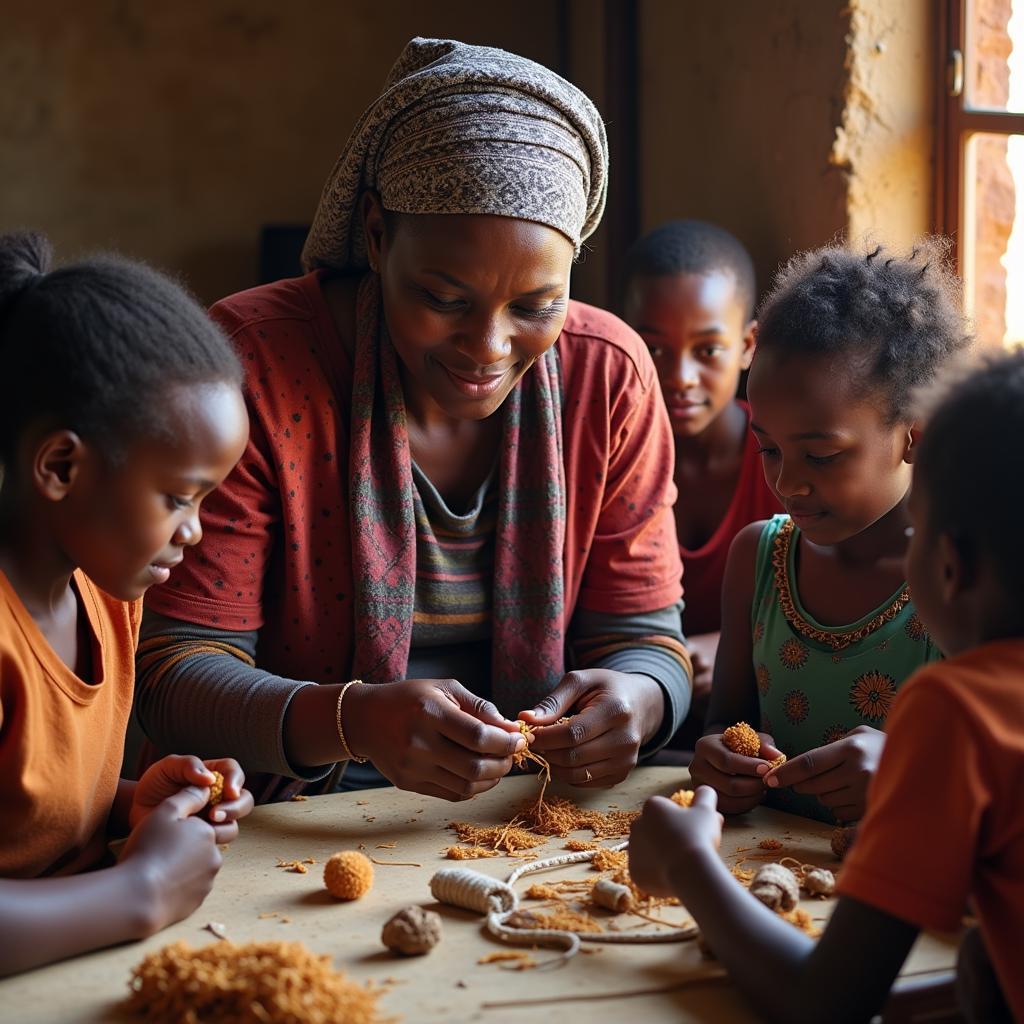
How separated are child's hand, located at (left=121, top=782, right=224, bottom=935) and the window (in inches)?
83.5

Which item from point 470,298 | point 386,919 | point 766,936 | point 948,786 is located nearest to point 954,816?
point 948,786

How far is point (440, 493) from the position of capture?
2312 millimetres

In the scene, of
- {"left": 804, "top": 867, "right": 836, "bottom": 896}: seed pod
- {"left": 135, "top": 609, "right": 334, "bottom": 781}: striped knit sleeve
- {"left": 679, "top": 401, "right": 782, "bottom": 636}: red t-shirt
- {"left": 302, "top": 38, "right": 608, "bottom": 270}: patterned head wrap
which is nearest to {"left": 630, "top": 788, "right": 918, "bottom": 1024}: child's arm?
{"left": 804, "top": 867, "right": 836, "bottom": 896}: seed pod

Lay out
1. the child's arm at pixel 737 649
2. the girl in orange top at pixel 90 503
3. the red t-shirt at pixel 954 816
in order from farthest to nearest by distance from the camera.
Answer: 1. the child's arm at pixel 737 649
2. the girl in orange top at pixel 90 503
3. the red t-shirt at pixel 954 816

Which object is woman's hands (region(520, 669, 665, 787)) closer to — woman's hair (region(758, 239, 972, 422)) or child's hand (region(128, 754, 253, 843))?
child's hand (region(128, 754, 253, 843))

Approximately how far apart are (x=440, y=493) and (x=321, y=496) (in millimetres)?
233

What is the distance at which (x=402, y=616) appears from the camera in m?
2.16

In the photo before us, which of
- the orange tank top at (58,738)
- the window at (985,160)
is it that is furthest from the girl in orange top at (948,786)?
the window at (985,160)

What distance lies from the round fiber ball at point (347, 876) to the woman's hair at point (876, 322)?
103cm

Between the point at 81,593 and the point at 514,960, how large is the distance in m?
0.77

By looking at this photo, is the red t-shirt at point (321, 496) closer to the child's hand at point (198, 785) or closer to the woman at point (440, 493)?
the woman at point (440, 493)

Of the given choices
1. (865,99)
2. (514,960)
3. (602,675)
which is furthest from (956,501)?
(865,99)

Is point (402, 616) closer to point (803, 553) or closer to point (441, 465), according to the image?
point (441, 465)

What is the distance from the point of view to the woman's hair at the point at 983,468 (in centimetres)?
121
